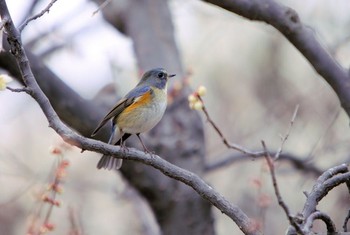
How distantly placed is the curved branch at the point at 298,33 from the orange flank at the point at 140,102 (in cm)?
69

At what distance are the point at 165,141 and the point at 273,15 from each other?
164 centimetres

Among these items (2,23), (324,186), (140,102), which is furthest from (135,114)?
(2,23)

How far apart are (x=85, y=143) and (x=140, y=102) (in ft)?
4.28

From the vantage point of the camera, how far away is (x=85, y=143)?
84.4 inches

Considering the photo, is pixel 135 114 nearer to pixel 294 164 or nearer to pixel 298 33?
pixel 298 33

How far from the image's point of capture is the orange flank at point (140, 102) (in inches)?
133

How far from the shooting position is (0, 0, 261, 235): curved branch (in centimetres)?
205

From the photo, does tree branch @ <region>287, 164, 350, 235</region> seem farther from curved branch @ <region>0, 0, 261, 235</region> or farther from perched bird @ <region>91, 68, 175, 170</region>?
perched bird @ <region>91, 68, 175, 170</region>

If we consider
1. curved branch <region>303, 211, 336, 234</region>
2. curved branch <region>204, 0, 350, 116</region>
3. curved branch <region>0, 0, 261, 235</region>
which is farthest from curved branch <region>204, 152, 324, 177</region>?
curved branch <region>303, 211, 336, 234</region>

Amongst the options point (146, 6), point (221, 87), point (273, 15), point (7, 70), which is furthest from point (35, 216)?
point (221, 87)

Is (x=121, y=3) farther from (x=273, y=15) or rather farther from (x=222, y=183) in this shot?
(x=222, y=183)

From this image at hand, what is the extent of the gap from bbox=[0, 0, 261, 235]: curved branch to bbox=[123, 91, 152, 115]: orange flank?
3.37ft

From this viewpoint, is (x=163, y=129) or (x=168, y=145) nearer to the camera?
(x=168, y=145)

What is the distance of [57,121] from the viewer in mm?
2135
